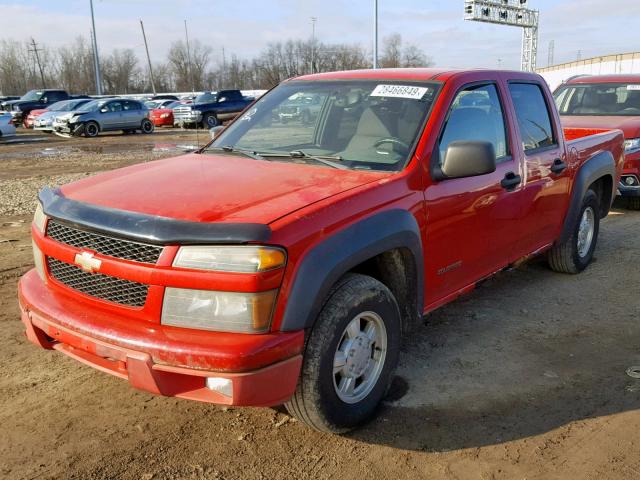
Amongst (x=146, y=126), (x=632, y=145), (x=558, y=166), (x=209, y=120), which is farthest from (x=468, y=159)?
(x=209, y=120)

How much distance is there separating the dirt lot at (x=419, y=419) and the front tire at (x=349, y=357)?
173 millimetres

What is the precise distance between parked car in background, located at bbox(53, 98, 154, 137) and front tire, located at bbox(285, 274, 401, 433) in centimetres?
2343

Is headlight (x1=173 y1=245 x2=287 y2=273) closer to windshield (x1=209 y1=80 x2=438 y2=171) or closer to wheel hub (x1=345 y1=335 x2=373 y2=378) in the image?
wheel hub (x1=345 y1=335 x2=373 y2=378)

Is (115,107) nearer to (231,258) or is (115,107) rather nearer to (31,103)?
(31,103)

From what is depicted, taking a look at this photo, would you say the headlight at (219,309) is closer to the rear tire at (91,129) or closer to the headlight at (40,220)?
the headlight at (40,220)

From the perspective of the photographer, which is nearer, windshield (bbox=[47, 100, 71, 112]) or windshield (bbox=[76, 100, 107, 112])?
windshield (bbox=[76, 100, 107, 112])

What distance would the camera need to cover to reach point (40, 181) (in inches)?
460

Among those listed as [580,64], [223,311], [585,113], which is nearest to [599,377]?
[223,311]

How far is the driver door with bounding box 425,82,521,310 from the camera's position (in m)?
3.58

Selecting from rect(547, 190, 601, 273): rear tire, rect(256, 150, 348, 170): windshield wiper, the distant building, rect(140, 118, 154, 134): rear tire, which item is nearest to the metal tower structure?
the distant building

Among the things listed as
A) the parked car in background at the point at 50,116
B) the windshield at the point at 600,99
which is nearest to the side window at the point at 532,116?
the windshield at the point at 600,99

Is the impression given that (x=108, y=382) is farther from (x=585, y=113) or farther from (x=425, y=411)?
(x=585, y=113)

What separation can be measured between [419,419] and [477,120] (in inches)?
79.1

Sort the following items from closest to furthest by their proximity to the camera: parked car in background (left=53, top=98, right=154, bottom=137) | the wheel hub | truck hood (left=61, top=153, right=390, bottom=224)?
truck hood (left=61, top=153, right=390, bottom=224) < the wheel hub < parked car in background (left=53, top=98, right=154, bottom=137)
